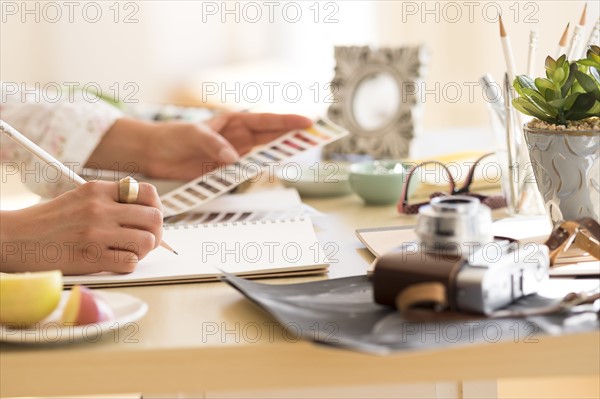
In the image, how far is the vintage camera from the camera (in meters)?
0.59

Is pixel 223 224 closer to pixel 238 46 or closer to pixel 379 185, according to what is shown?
pixel 379 185

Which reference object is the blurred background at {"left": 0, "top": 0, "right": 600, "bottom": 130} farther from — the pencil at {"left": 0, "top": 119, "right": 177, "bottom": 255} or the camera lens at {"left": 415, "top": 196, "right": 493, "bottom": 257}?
the camera lens at {"left": 415, "top": 196, "right": 493, "bottom": 257}

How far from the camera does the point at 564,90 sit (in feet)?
2.48

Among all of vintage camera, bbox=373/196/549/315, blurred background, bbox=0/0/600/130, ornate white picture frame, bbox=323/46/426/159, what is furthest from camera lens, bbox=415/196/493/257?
blurred background, bbox=0/0/600/130

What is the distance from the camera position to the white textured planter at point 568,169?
78cm

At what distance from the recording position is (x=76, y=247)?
783 mm

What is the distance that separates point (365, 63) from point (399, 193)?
1.44ft

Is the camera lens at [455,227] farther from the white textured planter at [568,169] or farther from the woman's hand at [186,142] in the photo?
the woman's hand at [186,142]

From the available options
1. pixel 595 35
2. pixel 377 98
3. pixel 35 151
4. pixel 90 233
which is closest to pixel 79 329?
pixel 90 233

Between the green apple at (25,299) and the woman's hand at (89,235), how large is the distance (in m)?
0.15

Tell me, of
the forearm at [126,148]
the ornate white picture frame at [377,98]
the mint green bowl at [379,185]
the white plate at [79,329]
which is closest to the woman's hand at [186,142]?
the forearm at [126,148]

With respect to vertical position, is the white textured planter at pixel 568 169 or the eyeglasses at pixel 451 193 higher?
the white textured planter at pixel 568 169

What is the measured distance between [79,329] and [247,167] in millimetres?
566

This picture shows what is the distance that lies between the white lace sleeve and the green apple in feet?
2.07
